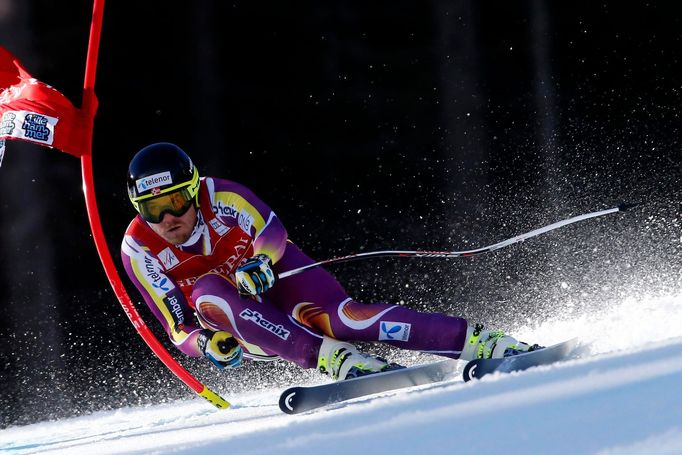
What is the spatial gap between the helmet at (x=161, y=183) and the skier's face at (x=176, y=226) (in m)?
0.02

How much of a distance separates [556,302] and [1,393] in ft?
11.8

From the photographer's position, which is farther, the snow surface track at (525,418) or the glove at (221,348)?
the glove at (221,348)

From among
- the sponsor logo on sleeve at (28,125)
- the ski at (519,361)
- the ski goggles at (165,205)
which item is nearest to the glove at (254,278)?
the ski goggles at (165,205)

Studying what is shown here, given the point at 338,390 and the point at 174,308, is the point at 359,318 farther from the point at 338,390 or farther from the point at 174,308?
the point at 174,308

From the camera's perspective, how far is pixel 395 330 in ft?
11.8

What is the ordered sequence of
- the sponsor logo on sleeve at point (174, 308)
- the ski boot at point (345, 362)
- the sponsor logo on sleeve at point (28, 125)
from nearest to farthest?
the ski boot at point (345, 362) < the sponsor logo on sleeve at point (174, 308) < the sponsor logo on sleeve at point (28, 125)

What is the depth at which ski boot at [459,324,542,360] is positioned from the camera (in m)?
3.45

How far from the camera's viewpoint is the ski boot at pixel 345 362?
3496 millimetres

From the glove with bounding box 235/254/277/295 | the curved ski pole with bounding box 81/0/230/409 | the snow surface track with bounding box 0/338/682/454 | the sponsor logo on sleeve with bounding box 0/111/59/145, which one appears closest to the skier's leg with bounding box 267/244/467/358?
the glove with bounding box 235/254/277/295

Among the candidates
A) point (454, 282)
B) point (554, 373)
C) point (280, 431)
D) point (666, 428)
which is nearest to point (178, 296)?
point (280, 431)

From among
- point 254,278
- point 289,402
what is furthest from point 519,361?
point 254,278

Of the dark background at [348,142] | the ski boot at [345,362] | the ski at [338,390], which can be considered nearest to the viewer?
the ski at [338,390]

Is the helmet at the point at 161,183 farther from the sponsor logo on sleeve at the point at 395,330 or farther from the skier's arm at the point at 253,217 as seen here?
the sponsor logo on sleeve at the point at 395,330

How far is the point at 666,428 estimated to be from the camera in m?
1.79
